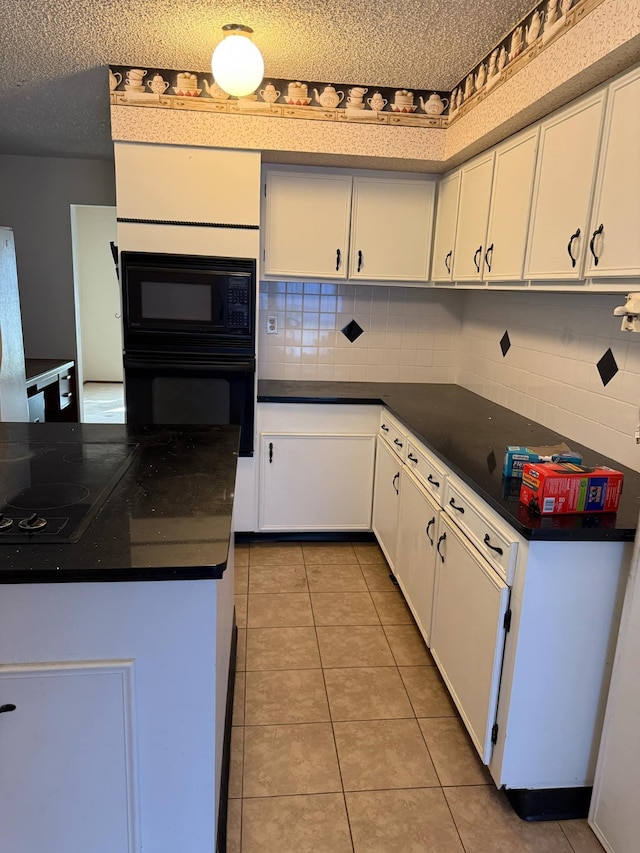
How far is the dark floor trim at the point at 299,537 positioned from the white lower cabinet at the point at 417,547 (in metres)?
0.67

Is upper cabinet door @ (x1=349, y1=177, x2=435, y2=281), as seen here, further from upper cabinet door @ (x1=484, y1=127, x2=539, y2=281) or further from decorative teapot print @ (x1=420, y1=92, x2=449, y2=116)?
upper cabinet door @ (x1=484, y1=127, x2=539, y2=281)

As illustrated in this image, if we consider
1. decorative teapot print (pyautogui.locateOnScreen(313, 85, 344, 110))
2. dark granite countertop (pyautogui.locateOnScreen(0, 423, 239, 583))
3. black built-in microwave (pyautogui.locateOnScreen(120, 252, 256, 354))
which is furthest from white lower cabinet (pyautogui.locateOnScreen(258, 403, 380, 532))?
decorative teapot print (pyautogui.locateOnScreen(313, 85, 344, 110))

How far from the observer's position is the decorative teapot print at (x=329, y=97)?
2.78 meters

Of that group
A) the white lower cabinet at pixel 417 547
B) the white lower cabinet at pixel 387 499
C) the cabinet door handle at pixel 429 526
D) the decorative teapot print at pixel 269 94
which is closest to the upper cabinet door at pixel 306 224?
the decorative teapot print at pixel 269 94

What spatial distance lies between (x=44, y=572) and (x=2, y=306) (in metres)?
2.64

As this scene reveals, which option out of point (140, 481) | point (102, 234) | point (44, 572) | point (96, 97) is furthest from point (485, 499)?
point (102, 234)

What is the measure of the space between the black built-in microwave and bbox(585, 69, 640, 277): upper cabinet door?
165cm

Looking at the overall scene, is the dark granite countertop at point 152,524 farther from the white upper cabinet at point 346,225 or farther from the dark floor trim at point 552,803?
the white upper cabinet at point 346,225

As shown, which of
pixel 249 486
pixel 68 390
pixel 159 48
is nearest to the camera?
pixel 159 48

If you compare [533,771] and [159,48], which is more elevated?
[159,48]

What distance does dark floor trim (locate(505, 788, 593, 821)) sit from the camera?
1660 millimetres

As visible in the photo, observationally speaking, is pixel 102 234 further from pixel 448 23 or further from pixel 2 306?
pixel 448 23

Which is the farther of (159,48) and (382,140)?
(382,140)

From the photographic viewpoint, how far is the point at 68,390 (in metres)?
4.54
